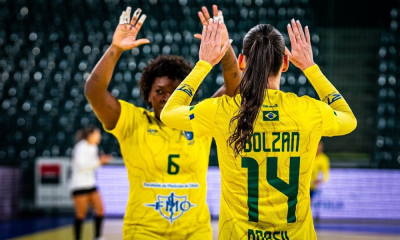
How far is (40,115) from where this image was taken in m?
10.3

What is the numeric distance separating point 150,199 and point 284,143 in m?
0.94

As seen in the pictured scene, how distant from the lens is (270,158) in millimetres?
1767

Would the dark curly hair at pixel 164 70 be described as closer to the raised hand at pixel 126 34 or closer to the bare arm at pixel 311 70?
the raised hand at pixel 126 34

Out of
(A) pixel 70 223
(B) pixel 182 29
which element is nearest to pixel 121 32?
(A) pixel 70 223

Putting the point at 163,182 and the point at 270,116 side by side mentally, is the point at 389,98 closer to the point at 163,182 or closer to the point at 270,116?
the point at 163,182

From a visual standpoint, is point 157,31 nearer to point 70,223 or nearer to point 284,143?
point 70,223

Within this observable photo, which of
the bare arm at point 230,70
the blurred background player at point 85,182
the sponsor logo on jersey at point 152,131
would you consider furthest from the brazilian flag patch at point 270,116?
the blurred background player at point 85,182

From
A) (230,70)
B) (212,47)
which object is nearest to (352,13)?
(230,70)

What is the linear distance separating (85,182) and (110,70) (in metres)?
4.75

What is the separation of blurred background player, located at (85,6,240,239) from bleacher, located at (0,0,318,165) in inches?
300

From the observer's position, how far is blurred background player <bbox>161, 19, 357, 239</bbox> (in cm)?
→ 176

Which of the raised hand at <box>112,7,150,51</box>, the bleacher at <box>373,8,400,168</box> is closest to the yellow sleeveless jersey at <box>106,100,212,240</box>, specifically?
the raised hand at <box>112,7,150,51</box>

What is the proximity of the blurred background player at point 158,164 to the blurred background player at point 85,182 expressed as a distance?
13.8 feet

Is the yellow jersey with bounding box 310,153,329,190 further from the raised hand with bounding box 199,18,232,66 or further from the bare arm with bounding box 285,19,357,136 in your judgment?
the raised hand with bounding box 199,18,232,66
